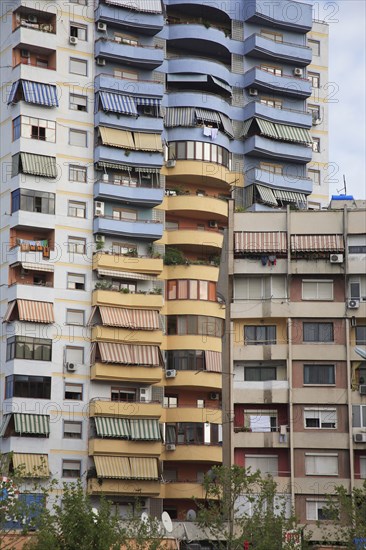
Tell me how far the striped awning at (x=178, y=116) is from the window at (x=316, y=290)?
1351 cm

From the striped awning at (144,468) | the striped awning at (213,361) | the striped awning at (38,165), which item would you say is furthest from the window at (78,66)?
the striped awning at (144,468)

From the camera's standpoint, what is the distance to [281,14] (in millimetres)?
93812

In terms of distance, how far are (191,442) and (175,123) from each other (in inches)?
822

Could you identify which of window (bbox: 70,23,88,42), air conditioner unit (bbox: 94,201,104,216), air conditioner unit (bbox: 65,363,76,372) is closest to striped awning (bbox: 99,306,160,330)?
air conditioner unit (bbox: 65,363,76,372)

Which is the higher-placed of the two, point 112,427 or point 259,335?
point 259,335

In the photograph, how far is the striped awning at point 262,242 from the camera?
273 ft

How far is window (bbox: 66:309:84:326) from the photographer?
8181 cm

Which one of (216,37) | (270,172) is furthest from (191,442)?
(216,37)

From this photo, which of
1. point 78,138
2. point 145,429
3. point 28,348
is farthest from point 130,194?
point 145,429

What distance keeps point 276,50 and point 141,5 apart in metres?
10.9

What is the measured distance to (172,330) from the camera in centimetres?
8494

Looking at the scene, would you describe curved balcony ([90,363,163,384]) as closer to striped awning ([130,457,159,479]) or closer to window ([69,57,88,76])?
striped awning ([130,457,159,479])

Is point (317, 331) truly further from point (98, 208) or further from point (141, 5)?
point (141, 5)

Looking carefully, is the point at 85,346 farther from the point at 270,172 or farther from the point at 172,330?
the point at 270,172
